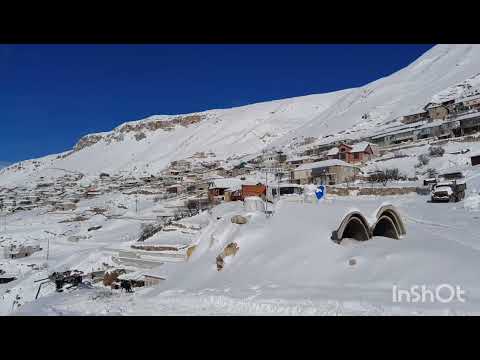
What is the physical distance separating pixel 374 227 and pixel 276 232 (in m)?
2.07

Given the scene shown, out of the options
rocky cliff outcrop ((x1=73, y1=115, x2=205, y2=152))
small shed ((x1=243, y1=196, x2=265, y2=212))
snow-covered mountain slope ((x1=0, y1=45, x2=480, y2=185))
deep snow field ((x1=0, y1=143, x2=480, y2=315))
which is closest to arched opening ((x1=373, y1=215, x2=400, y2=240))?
deep snow field ((x1=0, y1=143, x2=480, y2=315))

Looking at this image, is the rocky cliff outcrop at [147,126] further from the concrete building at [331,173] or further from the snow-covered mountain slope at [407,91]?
the concrete building at [331,173]

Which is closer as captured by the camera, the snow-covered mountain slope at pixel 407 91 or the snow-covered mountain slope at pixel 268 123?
the snow-covered mountain slope at pixel 407 91

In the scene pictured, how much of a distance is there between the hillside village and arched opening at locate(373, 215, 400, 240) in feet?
0.07

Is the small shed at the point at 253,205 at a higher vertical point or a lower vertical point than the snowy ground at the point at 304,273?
higher

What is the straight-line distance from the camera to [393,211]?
6.95 metres

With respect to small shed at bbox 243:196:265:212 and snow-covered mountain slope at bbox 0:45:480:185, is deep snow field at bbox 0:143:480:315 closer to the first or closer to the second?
small shed at bbox 243:196:265:212

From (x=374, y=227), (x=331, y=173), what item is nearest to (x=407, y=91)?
(x=331, y=173)

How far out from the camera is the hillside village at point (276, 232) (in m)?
6.17

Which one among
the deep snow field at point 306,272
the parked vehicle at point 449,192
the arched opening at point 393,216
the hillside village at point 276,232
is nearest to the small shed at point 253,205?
the hillside village at point 276,232
